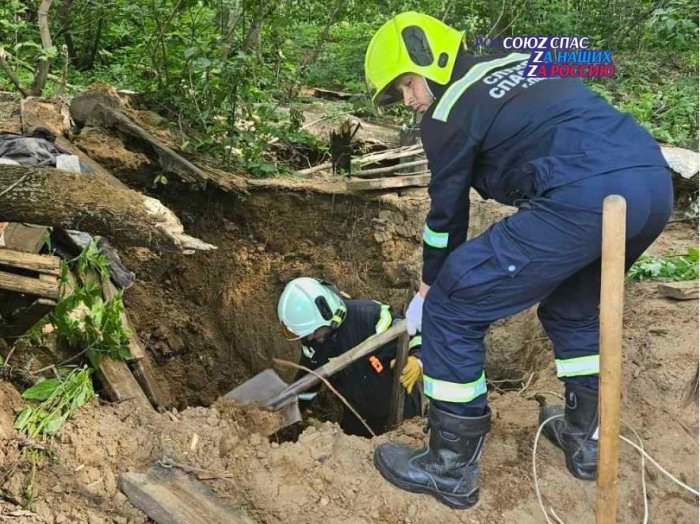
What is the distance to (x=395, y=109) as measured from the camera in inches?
301

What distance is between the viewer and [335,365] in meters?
3.45

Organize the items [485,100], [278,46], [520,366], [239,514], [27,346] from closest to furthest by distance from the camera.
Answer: [485,100] < [239,514] < [27,346] < [520,366] < [278,46]

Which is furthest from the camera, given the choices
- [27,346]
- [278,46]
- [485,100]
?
[278,46]

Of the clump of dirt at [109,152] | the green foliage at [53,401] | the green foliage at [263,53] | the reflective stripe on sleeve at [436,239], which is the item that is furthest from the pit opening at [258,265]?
the reflective stripe on sleeve at [436,239]

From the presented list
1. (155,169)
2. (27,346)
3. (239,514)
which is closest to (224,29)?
(155,169)

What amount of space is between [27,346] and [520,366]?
10.6 ft

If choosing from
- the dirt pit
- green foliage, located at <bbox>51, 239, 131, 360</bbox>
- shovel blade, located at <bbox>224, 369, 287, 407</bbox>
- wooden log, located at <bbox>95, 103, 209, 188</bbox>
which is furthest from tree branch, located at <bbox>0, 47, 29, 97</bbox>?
shovel blade, located at <bbox>224, 369, 287, 407</bbox>

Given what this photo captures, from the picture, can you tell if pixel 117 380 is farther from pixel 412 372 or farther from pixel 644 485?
pixel 644 485

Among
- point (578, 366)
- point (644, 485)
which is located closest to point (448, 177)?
point (578, 366)

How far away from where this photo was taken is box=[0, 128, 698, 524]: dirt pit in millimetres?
2430

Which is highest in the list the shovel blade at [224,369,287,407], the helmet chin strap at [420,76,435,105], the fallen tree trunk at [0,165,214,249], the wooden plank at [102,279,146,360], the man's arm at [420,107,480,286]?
the helmet chin strap at [420,76,435,105]

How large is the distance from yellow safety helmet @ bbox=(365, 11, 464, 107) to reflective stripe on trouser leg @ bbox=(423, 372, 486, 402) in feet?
3.69

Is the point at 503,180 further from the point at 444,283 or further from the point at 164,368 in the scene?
the point at 164,368

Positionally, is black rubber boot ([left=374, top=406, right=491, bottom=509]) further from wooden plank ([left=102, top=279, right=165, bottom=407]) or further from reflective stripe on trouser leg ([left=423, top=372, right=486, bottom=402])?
wooden plank ([left=102, top=279, right=165, bottom=407])
